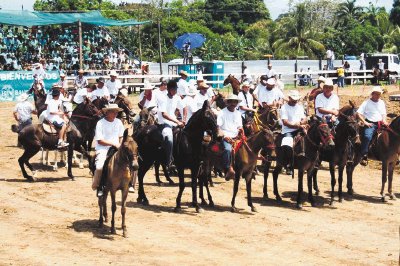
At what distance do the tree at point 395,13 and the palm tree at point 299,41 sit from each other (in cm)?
Answer: 2356

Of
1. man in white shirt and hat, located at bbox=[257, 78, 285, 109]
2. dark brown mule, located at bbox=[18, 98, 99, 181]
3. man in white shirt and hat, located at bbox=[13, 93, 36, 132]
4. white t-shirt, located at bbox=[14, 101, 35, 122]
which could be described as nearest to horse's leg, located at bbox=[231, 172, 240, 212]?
man in white shirt and hat, located at bbox=[257, 78, 285, 109]

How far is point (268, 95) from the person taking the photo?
2217cm

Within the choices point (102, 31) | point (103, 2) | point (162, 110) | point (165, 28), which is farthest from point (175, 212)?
point (103, 2)

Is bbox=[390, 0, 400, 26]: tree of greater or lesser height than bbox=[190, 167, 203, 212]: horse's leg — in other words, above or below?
above

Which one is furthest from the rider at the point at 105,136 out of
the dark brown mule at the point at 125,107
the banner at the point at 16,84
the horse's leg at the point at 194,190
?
the banner at the point at 16,84

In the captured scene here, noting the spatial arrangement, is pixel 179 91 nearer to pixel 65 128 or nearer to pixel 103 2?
pixel 65 128

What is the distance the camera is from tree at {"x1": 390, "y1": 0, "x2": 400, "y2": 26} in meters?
95.8

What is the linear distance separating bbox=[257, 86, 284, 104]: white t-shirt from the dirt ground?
9.13ft

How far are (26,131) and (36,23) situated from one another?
22.1m

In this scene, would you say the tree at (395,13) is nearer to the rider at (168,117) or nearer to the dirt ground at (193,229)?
the dirt ground at (193,229)

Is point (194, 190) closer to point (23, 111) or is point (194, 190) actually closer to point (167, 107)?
point (167, 107)

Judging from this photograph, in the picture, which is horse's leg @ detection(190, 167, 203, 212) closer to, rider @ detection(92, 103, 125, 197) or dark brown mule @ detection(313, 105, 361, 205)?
rider @ detection(92, 103, 125, 197)

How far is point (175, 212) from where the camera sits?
16.8m

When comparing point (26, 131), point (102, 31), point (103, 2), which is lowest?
point (26, 131)
